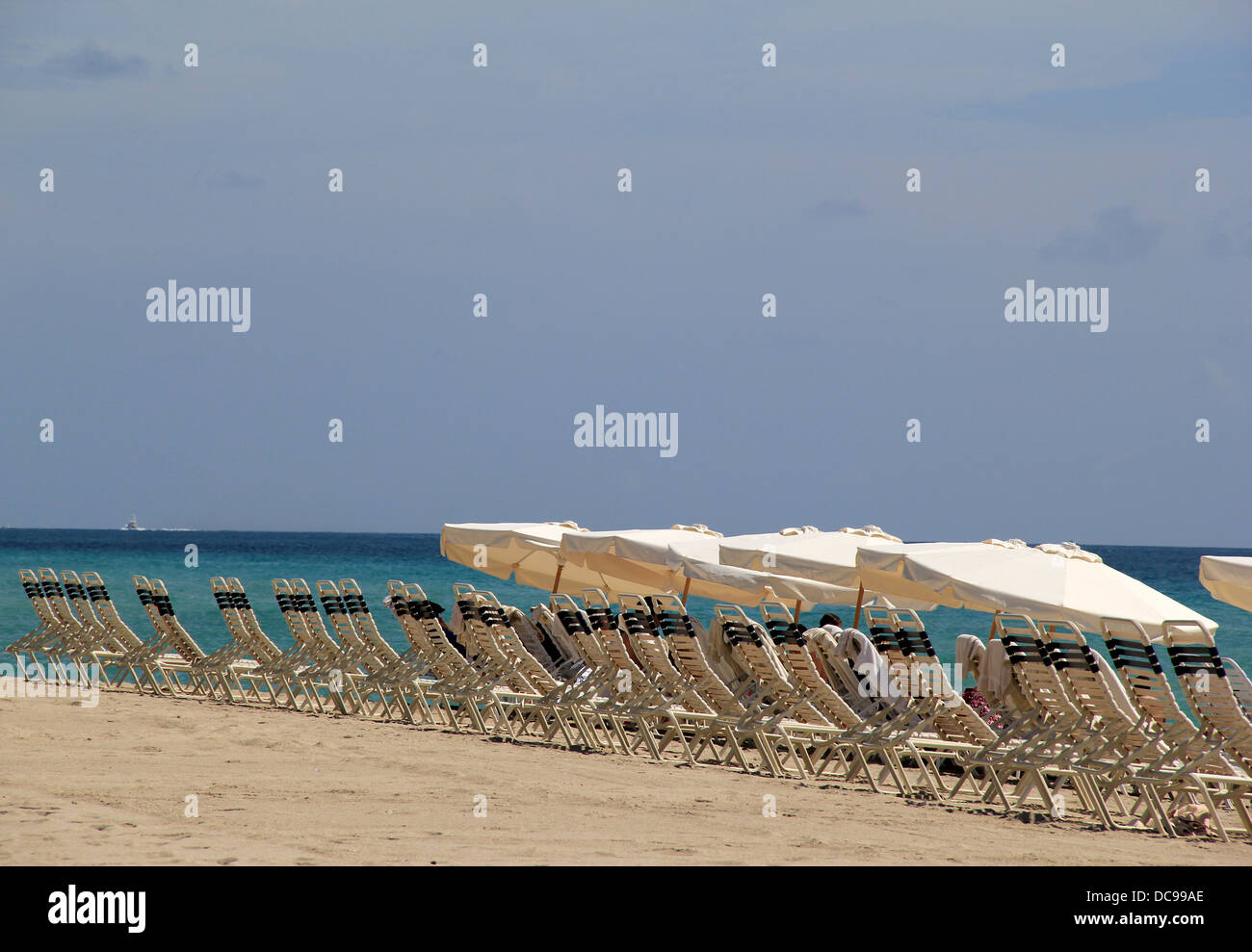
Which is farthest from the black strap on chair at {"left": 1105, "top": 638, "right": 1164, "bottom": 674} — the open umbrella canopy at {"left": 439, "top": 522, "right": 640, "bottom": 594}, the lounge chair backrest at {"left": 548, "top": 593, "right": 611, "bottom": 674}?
the open umbrella canopy at {"left": 439, "top": 522, "right": 640, "bottom": 594}

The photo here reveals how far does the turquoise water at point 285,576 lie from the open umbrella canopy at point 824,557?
14370mm

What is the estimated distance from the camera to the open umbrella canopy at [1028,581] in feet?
33.4

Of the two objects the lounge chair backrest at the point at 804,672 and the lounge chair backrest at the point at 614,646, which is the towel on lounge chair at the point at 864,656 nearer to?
the lounge chair backrest at the point at 804,672

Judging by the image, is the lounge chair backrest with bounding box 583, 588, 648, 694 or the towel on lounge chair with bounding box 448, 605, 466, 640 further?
the towel on lounge chair with bounding box 448, 605, 466, 640

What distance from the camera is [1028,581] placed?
10.5m

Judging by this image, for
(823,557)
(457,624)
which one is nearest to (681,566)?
(823,557)

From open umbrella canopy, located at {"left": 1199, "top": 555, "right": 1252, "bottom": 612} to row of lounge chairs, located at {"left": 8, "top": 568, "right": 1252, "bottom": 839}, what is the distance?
795 mm

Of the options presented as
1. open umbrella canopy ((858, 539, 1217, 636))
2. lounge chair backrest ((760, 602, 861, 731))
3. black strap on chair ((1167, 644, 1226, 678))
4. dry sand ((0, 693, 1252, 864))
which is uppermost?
open umbrella canopy ((858, 539, 1217, 636))

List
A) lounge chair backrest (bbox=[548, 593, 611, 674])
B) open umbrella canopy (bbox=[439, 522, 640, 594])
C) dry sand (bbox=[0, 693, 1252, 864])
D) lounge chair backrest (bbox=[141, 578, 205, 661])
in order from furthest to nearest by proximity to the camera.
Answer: open umbrella canopy (bbox=[439, 522, 640, 594]), lounge chair backrest (bbox=[141, 578, 205, 661]), lounge chair backrest (bbox=[548, 593, 611, 674]), dry sand (bbox=[0, 693, 1252, 864])

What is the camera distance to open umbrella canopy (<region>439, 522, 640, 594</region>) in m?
14.5

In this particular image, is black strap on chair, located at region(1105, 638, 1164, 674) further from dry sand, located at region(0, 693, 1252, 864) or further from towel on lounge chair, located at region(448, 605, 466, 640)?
towel on lounge chair, located at region(448, 605, 466, 640)
